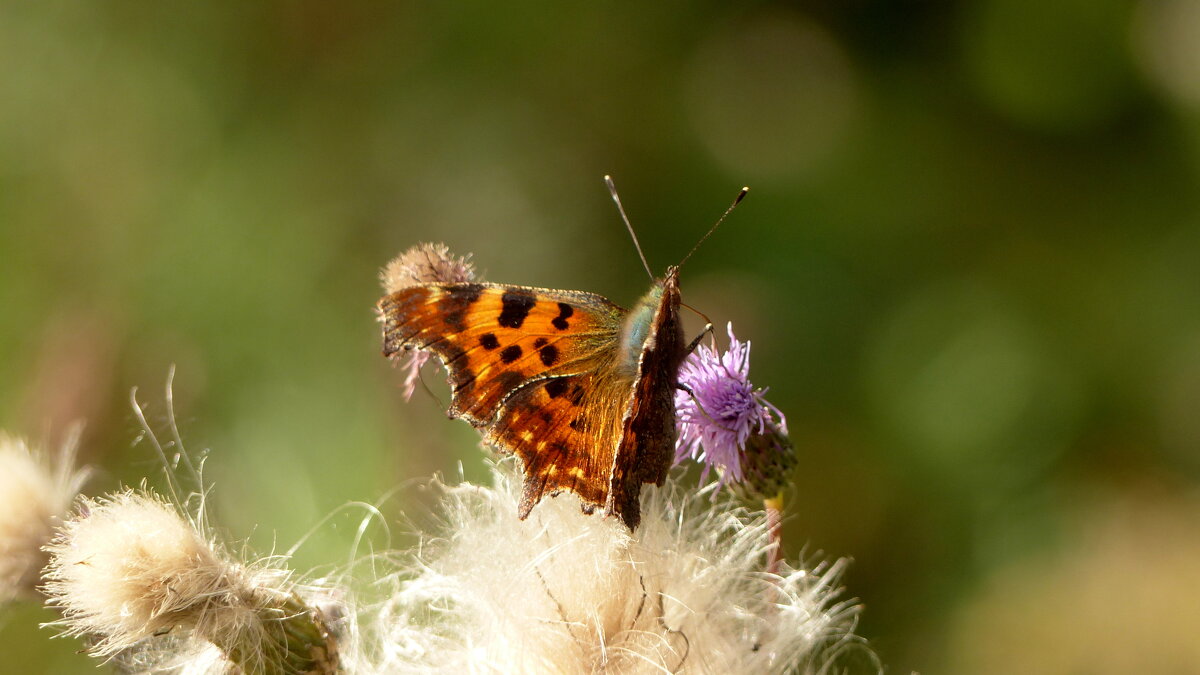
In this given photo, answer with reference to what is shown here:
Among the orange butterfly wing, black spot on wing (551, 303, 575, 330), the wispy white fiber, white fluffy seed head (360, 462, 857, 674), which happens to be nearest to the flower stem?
white fluffy seed head (360, 462, 857, 674)

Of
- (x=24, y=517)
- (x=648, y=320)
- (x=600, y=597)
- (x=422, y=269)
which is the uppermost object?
(x=648, y=320)

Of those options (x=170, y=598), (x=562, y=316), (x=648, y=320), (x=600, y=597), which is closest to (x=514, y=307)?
(x=562, y=316)

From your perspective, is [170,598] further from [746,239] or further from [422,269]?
[746,239]

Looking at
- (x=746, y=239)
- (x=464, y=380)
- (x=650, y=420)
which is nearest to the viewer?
(x=650, y=420)

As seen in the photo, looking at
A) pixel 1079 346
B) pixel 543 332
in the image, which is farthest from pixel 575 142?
pixel 543 332

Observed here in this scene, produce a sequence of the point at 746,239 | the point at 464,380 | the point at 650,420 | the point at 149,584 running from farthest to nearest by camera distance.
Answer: the point at 746,239, the point at 464,380, the point at 650,420, the point at 149,584

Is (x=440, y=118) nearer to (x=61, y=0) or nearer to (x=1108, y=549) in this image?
(x=61, y=0)
